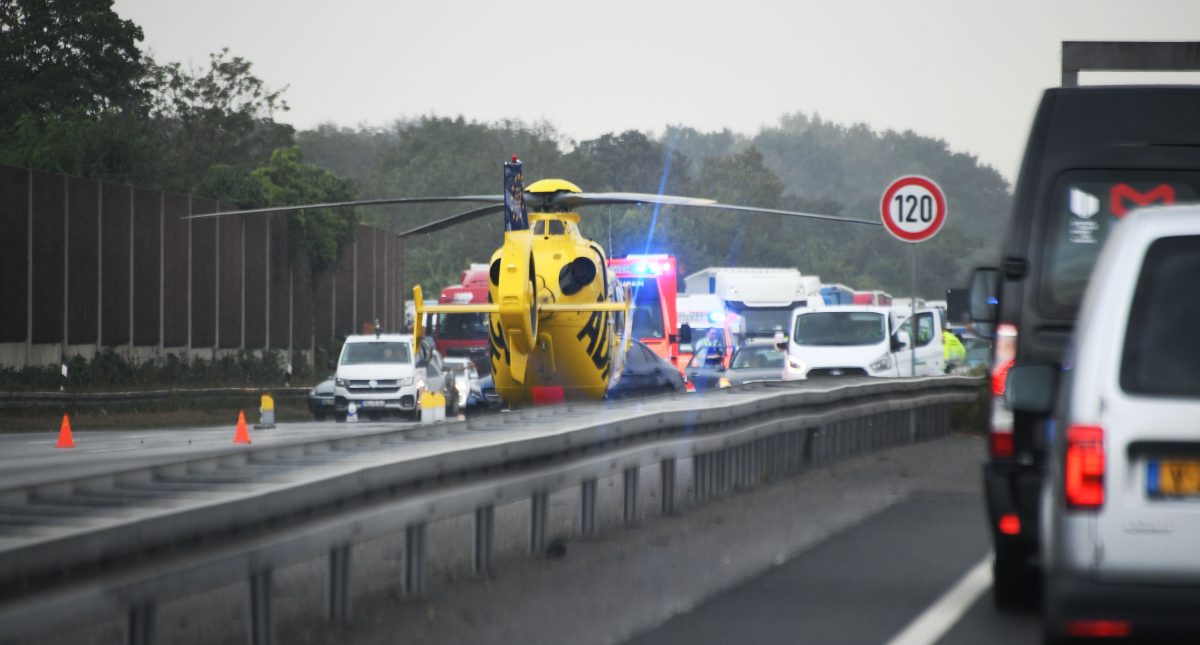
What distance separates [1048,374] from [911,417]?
46.6ft

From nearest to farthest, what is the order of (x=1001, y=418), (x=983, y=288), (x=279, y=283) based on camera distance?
(x=1001, y=418) → (x=983, y=288) → (x=279, y=283)

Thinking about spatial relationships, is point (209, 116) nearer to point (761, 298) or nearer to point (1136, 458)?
point (761, 298)

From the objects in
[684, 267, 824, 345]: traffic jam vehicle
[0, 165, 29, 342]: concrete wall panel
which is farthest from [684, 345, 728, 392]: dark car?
[0, 165, 29, 342]: concrete wall panel

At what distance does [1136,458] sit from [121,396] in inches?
1310

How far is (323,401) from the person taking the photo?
37969 mm

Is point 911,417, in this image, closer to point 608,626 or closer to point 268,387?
point 608,626

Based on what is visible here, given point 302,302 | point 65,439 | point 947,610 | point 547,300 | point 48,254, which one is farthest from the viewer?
point 302,302

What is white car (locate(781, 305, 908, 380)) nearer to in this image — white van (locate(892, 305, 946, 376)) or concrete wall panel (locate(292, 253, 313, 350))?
white van (locate(892, 305, 946, 376))

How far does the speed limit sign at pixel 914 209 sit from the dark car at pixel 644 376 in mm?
6949

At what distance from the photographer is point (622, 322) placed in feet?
85.8

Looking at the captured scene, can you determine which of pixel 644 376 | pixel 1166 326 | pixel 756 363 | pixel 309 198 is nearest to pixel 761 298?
pixel 756 363

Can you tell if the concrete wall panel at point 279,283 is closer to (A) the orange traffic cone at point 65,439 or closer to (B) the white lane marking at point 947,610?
(A) the orange traffic cone at point 65,439

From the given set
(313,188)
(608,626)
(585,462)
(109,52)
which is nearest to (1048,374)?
(608,626)

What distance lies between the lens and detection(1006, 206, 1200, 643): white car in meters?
6.22
